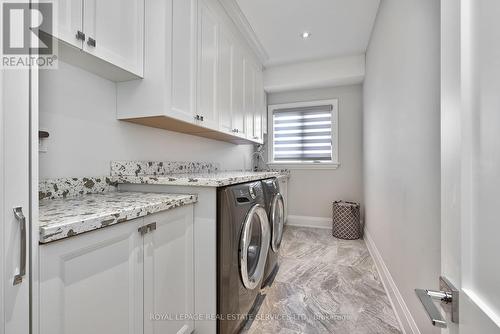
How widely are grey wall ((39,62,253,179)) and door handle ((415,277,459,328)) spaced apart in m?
1.50

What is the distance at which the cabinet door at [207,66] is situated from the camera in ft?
5.71

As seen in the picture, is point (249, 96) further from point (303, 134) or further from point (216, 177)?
point (216, 177)

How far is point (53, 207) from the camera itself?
0.91m

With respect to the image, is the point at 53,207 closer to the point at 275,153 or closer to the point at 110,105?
the point at 110,105

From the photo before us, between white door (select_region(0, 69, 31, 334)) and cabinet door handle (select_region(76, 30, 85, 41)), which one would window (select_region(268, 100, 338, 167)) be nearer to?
cabinet door handle (select_region(76, 30, 85, 41))

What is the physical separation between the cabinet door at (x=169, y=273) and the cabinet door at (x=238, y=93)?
1.40 m

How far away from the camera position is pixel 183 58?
1.54 metres

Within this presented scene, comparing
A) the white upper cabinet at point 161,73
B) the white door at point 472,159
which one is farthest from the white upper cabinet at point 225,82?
the white door at point 472,159

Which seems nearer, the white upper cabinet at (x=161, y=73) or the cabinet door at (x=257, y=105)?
the white upper cabinet at (x=161, y=73)

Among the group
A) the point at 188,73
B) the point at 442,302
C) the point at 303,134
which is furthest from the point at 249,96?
the point at 442,302

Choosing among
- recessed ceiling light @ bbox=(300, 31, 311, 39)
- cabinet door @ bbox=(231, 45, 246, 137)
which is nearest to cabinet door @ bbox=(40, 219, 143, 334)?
cabinet door @ bbox=(231, 45, 246, 137)

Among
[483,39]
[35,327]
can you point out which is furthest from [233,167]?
[483,39]

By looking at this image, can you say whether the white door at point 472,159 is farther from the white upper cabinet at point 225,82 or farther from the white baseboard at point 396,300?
the white upper cabinet at point 225,82

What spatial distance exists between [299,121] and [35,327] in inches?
148
